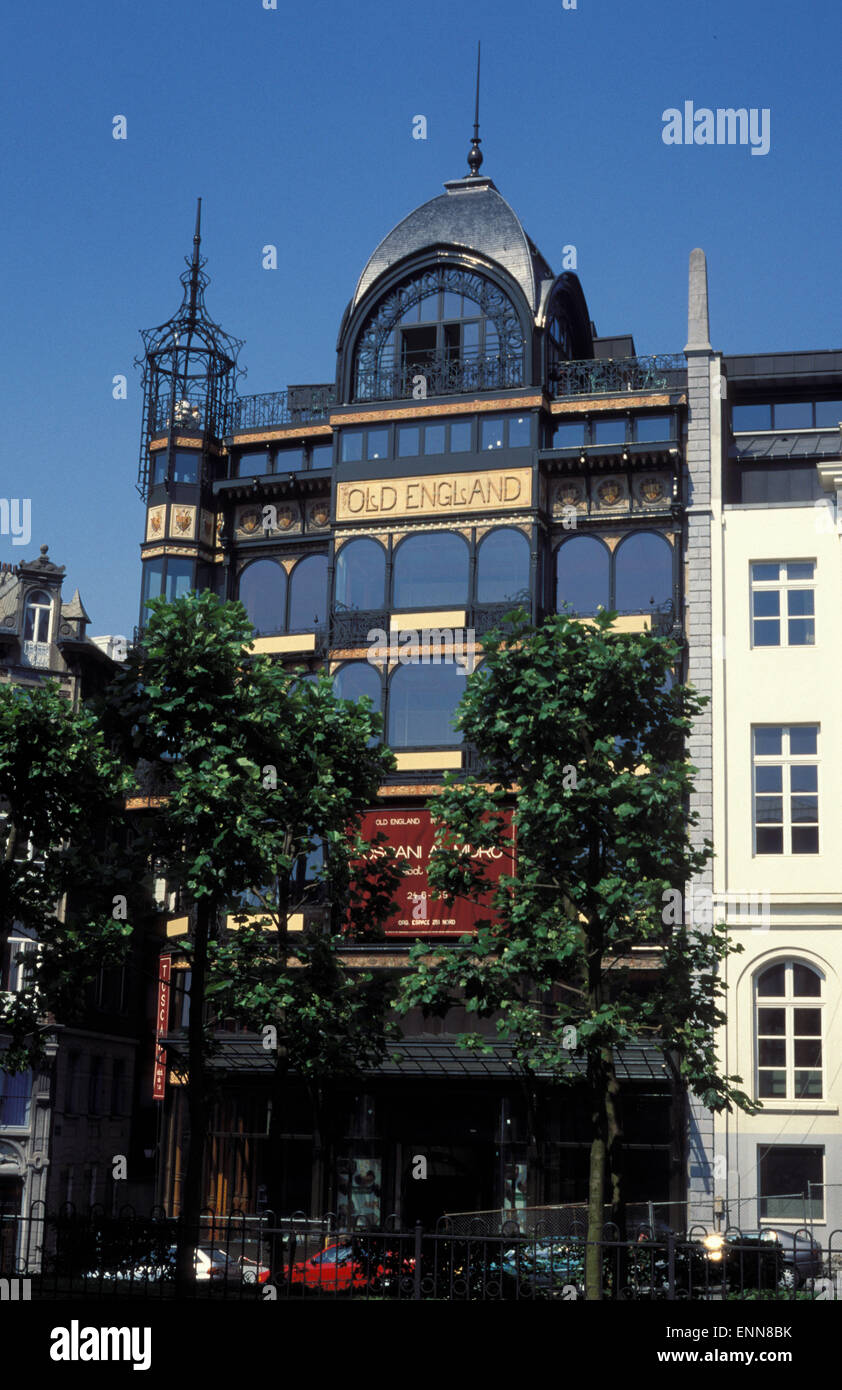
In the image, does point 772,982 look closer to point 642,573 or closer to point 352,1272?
point 642,573

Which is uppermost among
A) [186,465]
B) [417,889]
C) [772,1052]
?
[186,465]

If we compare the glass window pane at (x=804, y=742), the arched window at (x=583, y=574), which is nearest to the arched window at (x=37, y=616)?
the arched window at (x=583, y=574)

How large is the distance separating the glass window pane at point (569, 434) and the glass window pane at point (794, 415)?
7.81 m

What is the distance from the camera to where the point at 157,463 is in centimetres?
5122

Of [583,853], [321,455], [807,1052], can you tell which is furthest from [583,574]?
[583,853]

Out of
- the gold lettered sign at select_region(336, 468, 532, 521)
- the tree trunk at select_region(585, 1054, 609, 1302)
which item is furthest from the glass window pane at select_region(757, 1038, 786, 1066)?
the gold lettered sign at select_region(336, 468, 532, 521)

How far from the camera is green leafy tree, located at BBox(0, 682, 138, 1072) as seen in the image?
30250 mm

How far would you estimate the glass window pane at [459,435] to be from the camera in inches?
1892

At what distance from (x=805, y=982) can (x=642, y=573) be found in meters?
11.7

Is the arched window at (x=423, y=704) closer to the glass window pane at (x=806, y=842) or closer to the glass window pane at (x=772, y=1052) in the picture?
the glass window pane at (x=806, y=842)

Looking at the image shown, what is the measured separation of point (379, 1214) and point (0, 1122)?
13026 millimetres

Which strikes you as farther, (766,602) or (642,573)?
(642,573)

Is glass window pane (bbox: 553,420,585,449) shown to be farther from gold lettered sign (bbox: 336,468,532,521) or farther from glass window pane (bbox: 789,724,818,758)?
glass window pane (bbox: 789,724,818,758)

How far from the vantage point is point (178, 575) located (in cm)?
5019
